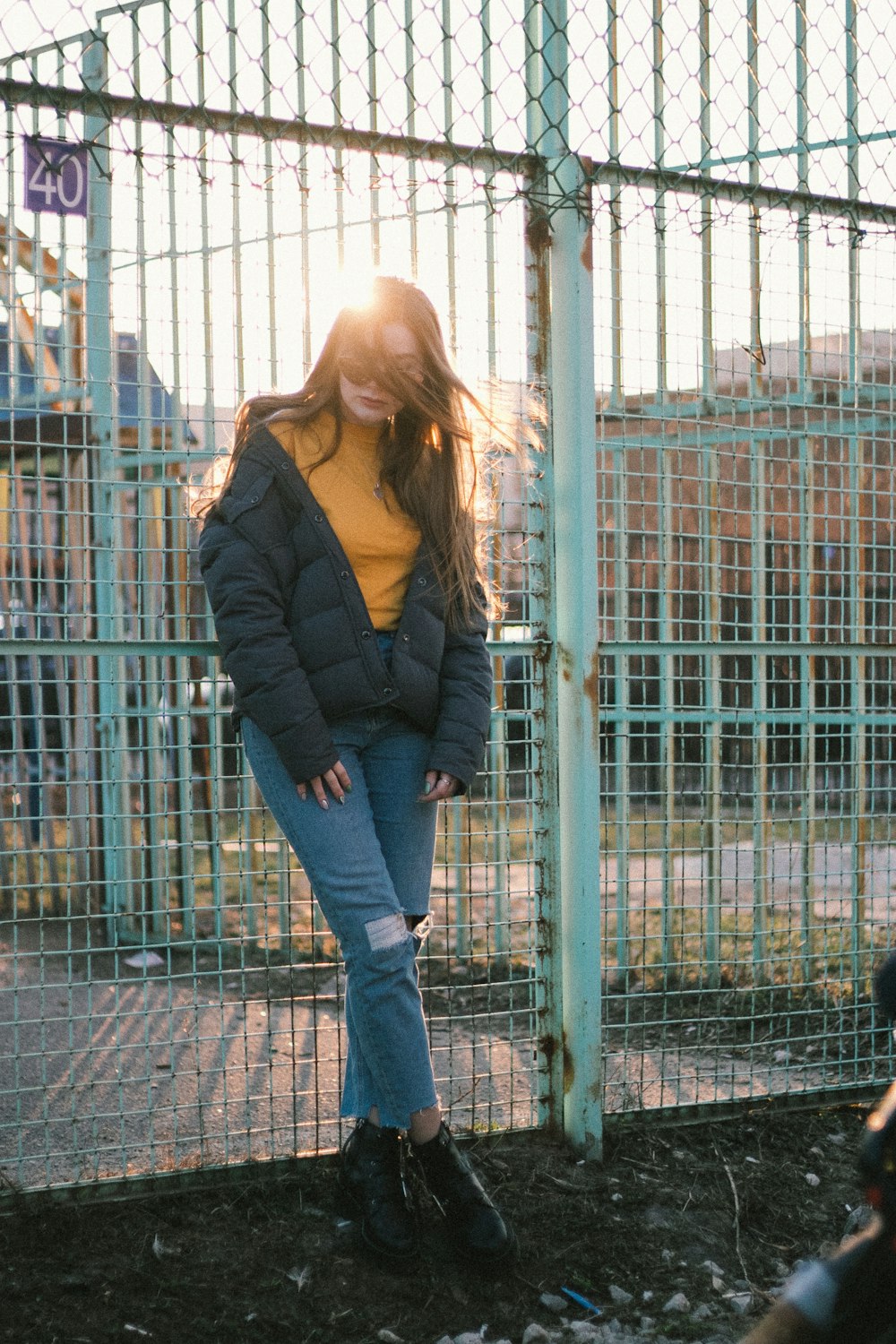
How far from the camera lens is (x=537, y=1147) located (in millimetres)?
3600

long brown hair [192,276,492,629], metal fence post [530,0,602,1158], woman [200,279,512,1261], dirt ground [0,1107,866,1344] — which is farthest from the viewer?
metal fence post [530,0,602,1158]

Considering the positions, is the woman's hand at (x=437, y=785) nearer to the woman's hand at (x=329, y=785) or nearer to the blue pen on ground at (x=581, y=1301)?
the woman's hand at (x=329, y=785)

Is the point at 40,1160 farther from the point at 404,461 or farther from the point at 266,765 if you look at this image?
the point at 404,461

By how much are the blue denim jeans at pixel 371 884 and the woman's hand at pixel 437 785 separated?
0.04 meters

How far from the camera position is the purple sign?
3.05 metres

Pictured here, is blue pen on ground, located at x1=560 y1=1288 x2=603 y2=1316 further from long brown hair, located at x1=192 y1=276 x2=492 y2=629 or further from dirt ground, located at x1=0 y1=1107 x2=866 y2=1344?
long brown hair, located at x1=192 y1=276 x2=492 y2=629

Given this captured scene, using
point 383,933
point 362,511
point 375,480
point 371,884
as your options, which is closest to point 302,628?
point 362,511

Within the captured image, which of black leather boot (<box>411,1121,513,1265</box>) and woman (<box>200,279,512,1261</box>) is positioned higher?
woman (<box>200,279,512,1261</box>)

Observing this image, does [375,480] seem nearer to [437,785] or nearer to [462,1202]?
[437,785]

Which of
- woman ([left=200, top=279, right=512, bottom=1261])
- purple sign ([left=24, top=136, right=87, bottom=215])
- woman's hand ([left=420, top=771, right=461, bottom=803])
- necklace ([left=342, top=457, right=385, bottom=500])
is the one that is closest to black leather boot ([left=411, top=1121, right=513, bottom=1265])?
woman ([left=200, top=279, right=512, bottom=1261])

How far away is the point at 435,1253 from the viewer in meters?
3.07

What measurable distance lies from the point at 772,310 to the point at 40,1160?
330 centimetres

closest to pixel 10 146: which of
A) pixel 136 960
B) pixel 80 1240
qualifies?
pixel 80 1240

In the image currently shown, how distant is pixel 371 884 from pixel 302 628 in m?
0.60
